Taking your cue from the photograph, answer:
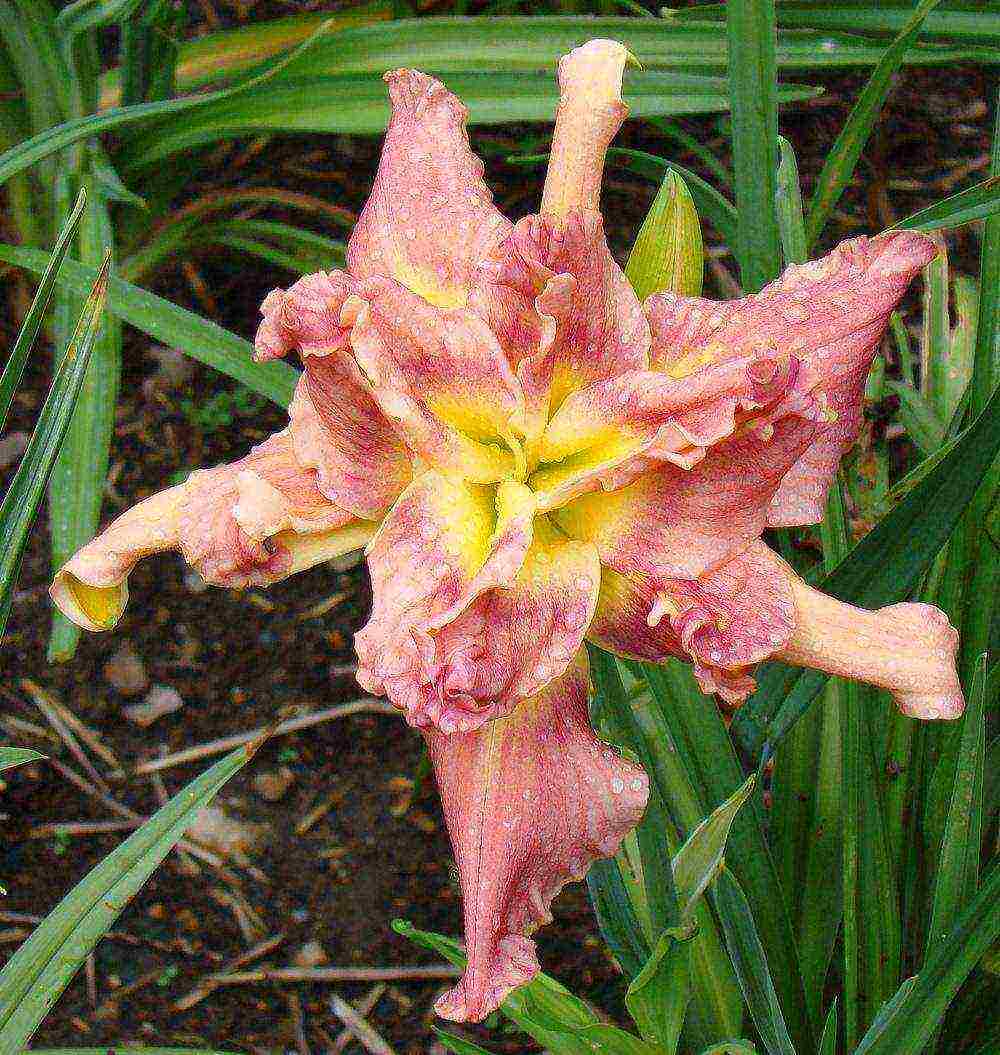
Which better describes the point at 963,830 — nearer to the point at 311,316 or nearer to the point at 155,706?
the point at 311,316

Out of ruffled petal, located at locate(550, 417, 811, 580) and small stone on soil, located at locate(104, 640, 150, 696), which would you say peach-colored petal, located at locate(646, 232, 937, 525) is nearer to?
ruffled petal, located at locate(550, 417, 811, 580)

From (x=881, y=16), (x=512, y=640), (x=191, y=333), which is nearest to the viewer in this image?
(x=512, y=640)

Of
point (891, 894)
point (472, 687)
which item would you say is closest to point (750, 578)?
A: point (472, 687)

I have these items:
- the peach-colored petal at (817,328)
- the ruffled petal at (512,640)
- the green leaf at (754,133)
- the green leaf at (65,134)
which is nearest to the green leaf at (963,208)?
the green leaf at (754,133)

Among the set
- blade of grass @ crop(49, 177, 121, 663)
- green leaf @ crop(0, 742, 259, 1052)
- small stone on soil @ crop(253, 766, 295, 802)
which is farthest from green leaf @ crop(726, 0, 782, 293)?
small stone on soil @ crop(253, 766, 295, 802)

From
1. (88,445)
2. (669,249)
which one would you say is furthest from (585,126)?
(88,445)

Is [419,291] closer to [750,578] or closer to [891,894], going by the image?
[750,578]

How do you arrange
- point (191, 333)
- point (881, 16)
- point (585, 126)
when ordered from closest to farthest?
point (585, 126) < point (191, 333) < point (881, 16)
